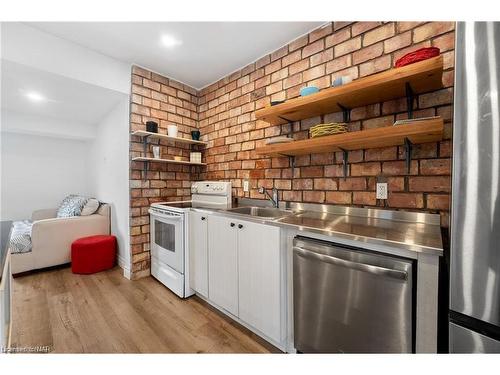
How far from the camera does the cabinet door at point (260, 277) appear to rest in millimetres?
1405

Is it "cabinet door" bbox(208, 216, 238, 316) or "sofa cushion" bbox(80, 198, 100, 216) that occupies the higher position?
"sofa cushion" bbox(80, 198, 100, 216)

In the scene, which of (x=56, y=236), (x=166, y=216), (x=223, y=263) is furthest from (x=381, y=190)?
(x=56, y=236)

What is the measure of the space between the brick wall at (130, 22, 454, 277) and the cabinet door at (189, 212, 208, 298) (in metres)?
0.68

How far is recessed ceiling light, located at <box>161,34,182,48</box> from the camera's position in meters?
1.97

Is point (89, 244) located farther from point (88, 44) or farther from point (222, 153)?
point (88, 44)

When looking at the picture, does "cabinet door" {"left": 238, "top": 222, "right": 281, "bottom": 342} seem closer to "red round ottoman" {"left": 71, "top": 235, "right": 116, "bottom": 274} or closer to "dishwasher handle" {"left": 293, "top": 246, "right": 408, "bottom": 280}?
"dishwasher handle" {"left": 293, "top": 246, "right": 408, "bottom": 280}

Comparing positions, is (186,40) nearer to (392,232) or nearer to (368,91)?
(368,91)

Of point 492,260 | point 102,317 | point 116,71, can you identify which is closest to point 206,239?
point 102,317

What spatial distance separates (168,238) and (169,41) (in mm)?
1987

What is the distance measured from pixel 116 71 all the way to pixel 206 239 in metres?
2.14

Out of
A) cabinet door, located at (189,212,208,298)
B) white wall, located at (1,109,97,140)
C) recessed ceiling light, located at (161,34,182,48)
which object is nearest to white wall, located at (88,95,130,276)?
white wall, located at (1,109,97,140)

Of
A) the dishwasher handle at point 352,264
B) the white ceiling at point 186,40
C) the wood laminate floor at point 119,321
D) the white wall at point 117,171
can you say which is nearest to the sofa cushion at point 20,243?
the wood laminate floor at point 119,321

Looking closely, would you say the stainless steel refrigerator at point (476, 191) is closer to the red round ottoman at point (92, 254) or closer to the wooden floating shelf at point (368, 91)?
the wooden floating shelf at point (368, 91)

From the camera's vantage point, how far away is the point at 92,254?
2.66 m
